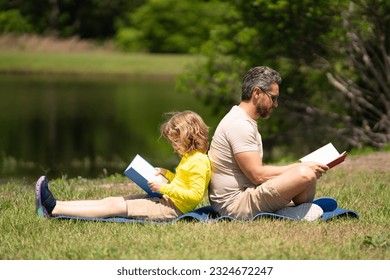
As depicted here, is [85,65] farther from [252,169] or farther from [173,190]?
[252,169]

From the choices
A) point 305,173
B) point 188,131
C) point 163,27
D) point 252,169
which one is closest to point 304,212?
point 305,173

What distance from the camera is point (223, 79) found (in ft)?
56.9

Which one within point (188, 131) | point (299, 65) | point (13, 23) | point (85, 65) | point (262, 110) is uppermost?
point (262, 110)

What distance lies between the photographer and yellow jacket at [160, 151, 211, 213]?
6.82 meters

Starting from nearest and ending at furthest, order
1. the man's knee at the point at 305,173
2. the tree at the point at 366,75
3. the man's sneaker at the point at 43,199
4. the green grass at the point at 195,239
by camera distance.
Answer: the green grass at the point at 195,239 → the man's knee at the point at 305,173 → the man's sneaker at the point at 43,199 → the tree at the point at 366,75

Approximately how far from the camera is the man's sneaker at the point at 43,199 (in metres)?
6.81

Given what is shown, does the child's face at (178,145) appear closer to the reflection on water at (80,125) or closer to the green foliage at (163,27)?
the reflection on water at (80,125)

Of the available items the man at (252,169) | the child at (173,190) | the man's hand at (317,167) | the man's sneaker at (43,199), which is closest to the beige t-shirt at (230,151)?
the man at (252,169)

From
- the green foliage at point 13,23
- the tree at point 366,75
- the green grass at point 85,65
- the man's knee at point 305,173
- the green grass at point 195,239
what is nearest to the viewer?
the green grass at point 195,239

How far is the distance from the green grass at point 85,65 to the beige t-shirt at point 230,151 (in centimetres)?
3503

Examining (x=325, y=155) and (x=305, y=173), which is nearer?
(x=305, y=173)

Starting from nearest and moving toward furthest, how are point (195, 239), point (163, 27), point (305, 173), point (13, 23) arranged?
point (195, 239) < point (305, 173) < point (163, 27) < point (13, 23)

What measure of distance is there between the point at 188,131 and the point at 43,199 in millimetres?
1300

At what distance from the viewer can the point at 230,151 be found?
272 inches
